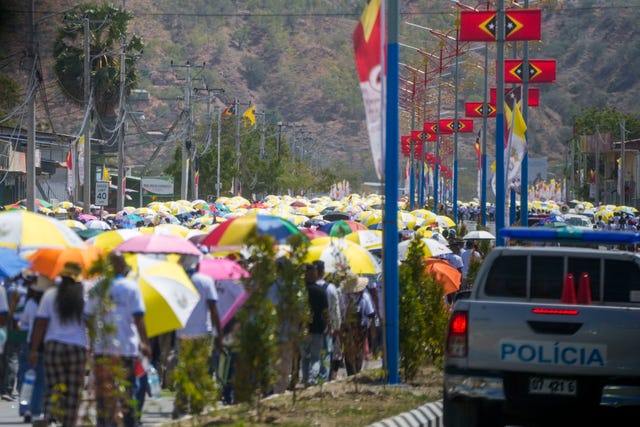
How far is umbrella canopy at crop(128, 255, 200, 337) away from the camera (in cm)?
1293

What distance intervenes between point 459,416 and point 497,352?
81 cm

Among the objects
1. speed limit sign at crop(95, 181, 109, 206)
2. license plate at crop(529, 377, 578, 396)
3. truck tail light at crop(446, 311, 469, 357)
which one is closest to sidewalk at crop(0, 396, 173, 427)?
truck tail light at crop(446, 311, 469, 357)

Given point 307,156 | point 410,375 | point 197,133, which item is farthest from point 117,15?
point 307,156

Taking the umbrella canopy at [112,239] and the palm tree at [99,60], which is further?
the palm tree at [99,60]

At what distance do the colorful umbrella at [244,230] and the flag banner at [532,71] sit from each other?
17214mm

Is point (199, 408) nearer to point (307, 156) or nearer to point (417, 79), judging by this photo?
point (417, 79)

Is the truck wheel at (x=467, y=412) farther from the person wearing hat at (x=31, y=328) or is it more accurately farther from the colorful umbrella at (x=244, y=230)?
the colorful umbrella at (x=244, y=230)

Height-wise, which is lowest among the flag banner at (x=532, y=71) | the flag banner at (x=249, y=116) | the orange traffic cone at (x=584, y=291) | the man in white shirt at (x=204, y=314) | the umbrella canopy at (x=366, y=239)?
the man in white shirt at (x=204, y=314)

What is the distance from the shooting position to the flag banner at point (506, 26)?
2788 centimetres

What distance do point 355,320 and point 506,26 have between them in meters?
13.6

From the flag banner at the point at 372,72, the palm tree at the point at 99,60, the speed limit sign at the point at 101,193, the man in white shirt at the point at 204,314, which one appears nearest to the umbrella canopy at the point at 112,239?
the man in white shirt at the point at 204,314

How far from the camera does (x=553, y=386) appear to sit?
1118cm

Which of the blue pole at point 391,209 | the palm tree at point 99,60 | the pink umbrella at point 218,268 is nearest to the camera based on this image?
the pink umbrella at point 218,268

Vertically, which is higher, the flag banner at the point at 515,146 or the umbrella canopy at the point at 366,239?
the flag banner at the point at 515,146
